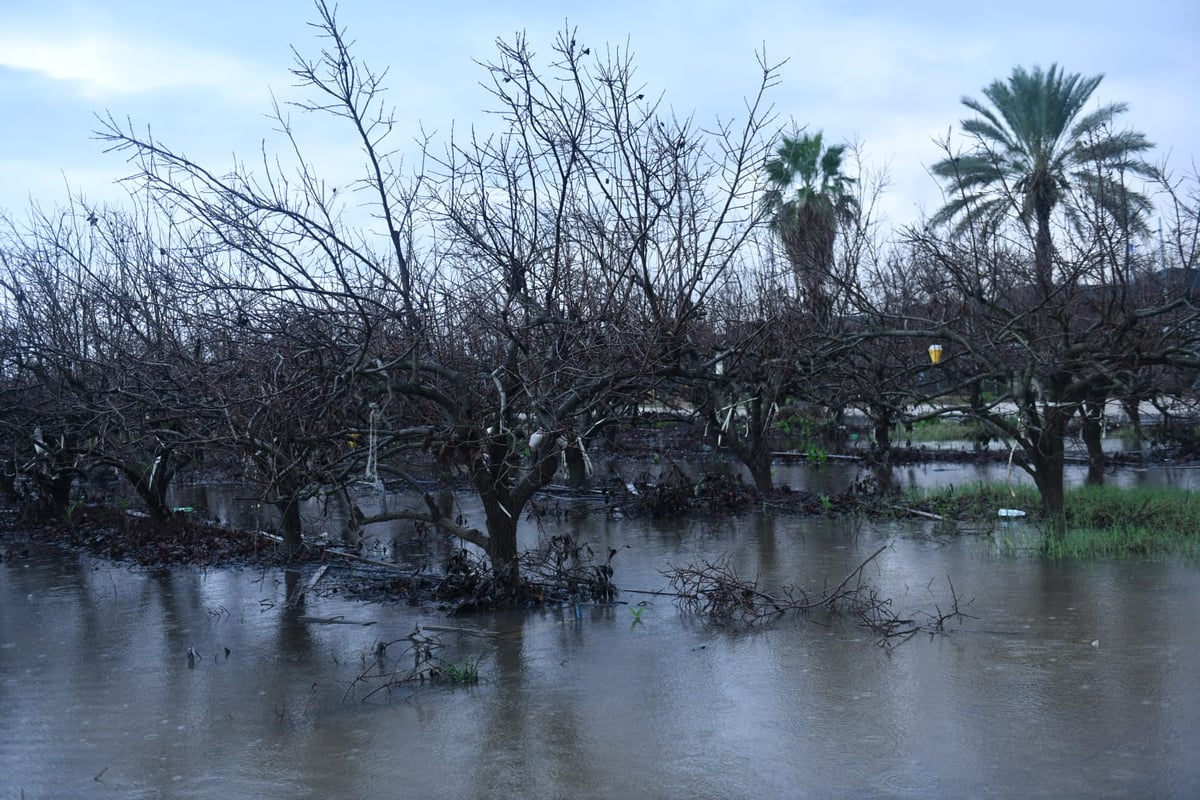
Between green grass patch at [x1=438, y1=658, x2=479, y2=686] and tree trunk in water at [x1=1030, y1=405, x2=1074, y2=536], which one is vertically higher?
tree trunk in water at [x1=1030, y1=405, x2=1074, y2=536]

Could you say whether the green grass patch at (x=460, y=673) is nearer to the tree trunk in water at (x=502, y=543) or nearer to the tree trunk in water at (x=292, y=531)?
the tree trunk in water at (x=502, y=543)

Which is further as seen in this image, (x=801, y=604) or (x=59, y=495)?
(x=59, y=495)

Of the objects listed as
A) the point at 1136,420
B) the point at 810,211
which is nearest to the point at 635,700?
the point at 1136,420

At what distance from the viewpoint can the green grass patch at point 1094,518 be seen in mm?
10094

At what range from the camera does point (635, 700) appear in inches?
249

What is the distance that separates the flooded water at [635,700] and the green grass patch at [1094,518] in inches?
24.3

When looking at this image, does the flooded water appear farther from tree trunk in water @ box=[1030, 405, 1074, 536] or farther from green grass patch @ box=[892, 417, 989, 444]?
green grass patch @ box=[892, 417, 989, 444]

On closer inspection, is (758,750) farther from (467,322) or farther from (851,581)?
(467,322)

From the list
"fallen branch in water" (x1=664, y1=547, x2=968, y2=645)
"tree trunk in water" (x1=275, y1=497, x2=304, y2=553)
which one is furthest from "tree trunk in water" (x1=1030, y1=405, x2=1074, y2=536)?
"tree trunk in water" (x1=275, y1=497, x2=304, y2=553)

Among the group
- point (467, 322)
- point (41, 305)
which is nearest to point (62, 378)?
point (41, 305)

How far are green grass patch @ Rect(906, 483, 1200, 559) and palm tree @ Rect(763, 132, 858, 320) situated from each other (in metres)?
2.93

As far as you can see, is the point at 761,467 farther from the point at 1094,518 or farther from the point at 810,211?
the point at 810,211

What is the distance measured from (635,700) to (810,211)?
1761 centimetres

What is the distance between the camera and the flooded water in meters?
5.13
